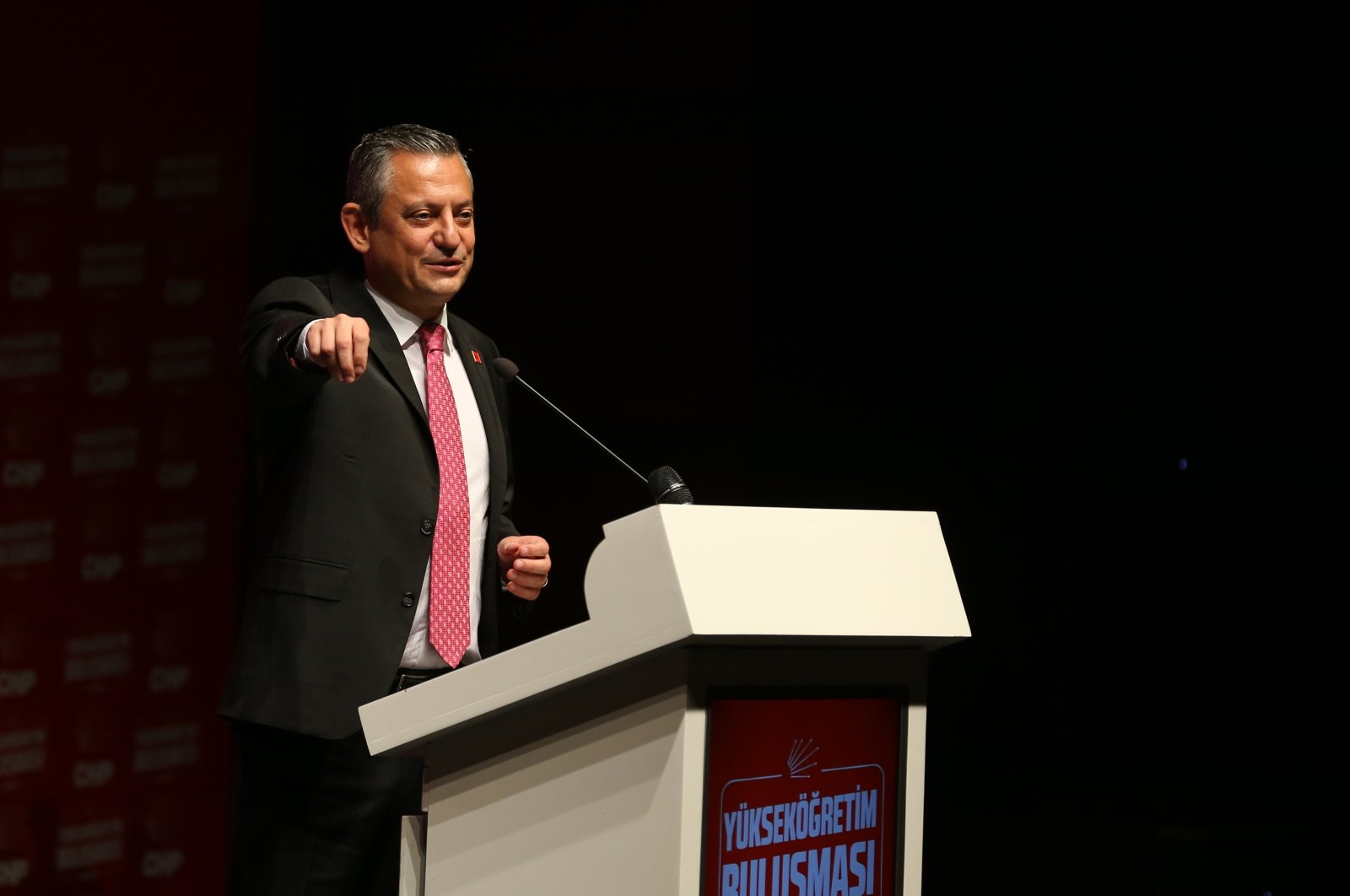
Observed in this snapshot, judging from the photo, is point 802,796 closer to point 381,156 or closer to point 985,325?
point 381,156

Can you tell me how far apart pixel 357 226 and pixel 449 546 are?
1.55 feet

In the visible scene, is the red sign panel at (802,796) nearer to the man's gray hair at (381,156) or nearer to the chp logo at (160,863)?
the man's gray hair at (381,156)

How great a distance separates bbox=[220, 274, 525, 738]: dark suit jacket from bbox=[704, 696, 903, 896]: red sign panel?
1.86 feet

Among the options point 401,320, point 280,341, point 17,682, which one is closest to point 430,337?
point 401,320

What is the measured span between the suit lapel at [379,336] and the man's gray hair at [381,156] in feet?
0.33

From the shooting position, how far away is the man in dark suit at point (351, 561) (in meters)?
1.56

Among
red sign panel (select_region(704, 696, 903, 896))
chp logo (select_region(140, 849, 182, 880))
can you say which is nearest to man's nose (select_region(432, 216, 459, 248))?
red sign panel (select_region(704, 696, 903, 896))

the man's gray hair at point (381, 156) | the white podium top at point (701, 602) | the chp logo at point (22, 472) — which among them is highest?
the man's gray hair at point (381, 156)

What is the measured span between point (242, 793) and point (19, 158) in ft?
5.24

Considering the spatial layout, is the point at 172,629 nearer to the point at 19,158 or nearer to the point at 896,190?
the point at 19,158

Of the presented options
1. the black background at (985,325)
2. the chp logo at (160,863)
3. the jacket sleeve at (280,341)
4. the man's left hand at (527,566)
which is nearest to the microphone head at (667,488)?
the man's left hand at (527,566)

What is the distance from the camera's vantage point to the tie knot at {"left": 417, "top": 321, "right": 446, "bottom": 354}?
1785 millimetres

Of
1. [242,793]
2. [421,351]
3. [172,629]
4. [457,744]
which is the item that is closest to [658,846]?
[457,744]

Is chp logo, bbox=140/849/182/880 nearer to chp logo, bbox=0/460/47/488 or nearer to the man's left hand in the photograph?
chp logo, bbox=0/460/47/488
